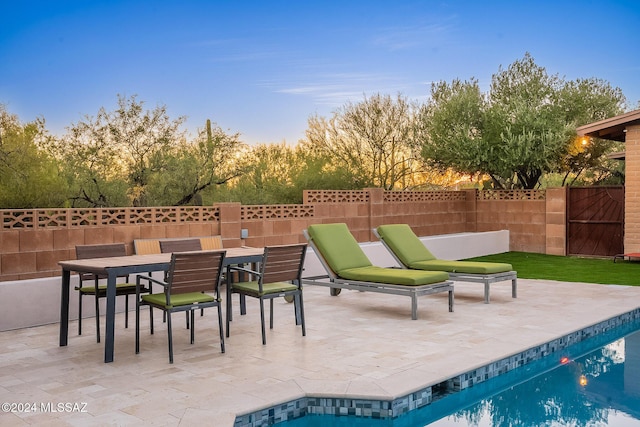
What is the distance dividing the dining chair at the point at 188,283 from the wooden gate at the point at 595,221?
483 inches

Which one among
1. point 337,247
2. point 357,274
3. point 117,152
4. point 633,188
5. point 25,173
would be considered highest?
point 117,152

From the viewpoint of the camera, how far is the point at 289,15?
68.5ft

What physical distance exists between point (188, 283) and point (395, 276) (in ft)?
9.86

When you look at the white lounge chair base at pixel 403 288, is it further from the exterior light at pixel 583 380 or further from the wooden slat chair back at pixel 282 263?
the exterior light at pixel 583 380

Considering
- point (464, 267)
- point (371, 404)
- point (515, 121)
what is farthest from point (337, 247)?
point (515, 121)

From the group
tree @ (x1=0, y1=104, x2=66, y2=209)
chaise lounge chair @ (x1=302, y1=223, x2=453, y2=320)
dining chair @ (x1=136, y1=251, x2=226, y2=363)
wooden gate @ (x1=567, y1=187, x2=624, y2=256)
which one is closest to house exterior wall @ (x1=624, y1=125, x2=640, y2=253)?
wooden gate @ (x1=567, y1=187, x2=624, y2=256)

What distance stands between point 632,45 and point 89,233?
1865cm

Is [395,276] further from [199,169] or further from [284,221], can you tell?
[199,169]

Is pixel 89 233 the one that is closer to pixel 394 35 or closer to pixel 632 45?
pixel 394 35

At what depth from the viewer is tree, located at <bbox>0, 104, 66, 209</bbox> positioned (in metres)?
16.1

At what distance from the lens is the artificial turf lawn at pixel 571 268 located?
11492 millimetres

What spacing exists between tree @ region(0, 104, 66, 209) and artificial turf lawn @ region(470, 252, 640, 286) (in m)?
11.0

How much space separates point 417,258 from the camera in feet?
31.3

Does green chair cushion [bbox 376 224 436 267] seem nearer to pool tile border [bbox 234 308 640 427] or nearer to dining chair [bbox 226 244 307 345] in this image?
dining chair [bbox 226 244 307 345]
